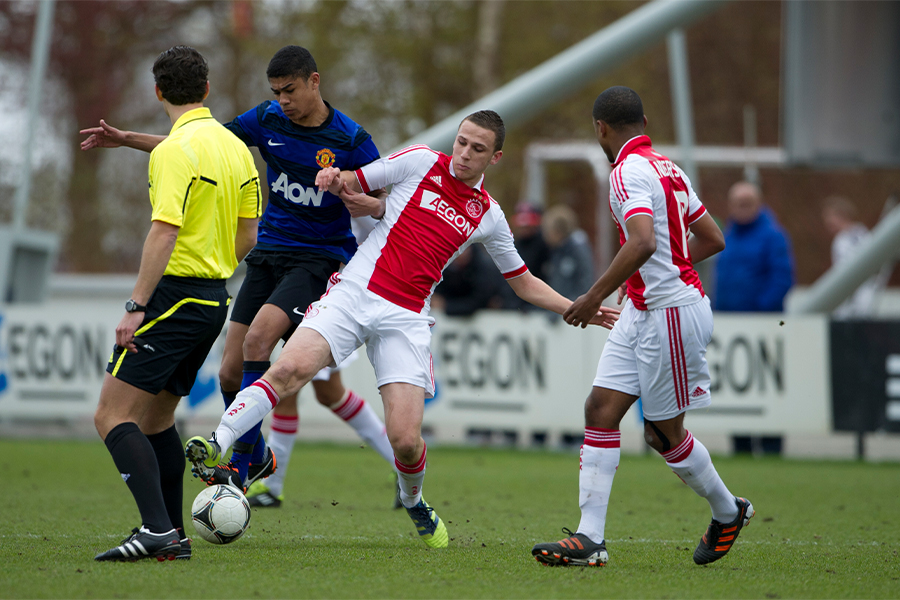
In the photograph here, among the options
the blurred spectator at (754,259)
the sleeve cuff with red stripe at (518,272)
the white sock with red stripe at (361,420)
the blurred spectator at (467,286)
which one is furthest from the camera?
the blurred spectator at (467,286)

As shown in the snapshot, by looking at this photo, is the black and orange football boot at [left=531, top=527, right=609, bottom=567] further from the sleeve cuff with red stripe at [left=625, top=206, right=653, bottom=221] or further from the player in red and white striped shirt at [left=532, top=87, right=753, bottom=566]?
the sleeve cuff with red stripe at [left=625, top=206, right=653, bottom=221]

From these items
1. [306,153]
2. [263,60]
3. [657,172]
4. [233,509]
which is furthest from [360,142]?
[263,60]

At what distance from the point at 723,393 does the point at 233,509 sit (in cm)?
740

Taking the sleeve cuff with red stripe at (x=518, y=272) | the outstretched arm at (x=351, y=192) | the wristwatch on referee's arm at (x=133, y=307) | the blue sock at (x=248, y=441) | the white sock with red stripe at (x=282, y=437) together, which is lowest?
the white sock with red stripe at (x=282, y=437)

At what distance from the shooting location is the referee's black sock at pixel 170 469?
5156 mm

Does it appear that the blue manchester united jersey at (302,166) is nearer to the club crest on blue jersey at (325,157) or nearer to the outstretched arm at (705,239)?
the club crest on blue jersey at (325,157)

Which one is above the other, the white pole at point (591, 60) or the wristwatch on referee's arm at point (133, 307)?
the white pole at point (591, 60)

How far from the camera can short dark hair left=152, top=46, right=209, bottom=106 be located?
16.2ft

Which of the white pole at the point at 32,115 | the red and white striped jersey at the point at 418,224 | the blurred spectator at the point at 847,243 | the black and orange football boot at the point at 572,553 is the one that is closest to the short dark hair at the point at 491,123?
the red and white striped jersey at the point at 418,224

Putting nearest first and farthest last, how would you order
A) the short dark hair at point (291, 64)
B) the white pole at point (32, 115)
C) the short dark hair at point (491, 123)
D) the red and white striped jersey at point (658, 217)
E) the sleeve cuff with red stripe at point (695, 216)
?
the red and white striped jersey at point (658, 217)
the sleeve cuff with red stripe at point (695, 216)
the short dark hair at point (491, 123)
the short dark hair at point (291, 64)
the white pole at point (32, 115)

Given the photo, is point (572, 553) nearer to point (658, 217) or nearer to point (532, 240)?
point (658, 217)

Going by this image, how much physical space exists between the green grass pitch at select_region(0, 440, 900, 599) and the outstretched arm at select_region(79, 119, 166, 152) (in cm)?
205

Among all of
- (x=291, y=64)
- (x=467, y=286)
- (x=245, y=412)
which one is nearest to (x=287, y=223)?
(x=291, y=64)

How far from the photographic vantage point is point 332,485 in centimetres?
867
